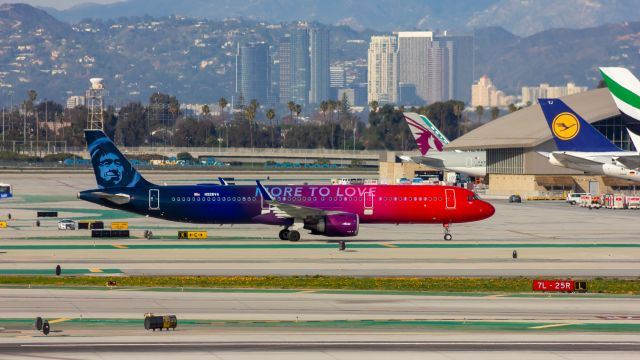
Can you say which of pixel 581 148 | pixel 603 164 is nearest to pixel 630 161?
pixel 603 164

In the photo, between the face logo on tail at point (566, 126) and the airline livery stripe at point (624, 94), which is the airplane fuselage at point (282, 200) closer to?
the airline livery stripe at point (624, 94)

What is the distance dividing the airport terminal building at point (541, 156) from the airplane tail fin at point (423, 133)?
26.2 feet

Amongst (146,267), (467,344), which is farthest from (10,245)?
(467,344)

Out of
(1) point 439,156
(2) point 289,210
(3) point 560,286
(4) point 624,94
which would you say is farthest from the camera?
(1) point 439,156

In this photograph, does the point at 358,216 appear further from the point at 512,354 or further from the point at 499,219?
the point at 512,354

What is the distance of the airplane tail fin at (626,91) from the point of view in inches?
3521

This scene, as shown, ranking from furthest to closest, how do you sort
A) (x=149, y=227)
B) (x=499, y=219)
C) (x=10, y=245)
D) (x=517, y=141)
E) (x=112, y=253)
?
(x=517, y=141)
(x=499, y=219)
(x=149, y=227)
(x=10, y=245)
(x=112, y=253)

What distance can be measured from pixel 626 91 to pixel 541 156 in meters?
48.4

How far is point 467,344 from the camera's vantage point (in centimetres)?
3947

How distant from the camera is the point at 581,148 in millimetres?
101812

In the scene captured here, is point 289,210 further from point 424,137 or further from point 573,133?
point 424,137

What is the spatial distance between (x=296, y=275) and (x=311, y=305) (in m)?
10.2

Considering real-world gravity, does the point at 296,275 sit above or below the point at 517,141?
below

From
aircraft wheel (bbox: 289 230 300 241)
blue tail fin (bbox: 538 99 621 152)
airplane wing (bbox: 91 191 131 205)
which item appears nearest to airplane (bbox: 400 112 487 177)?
blue tail fin (bbox: 538 99 621 152)
